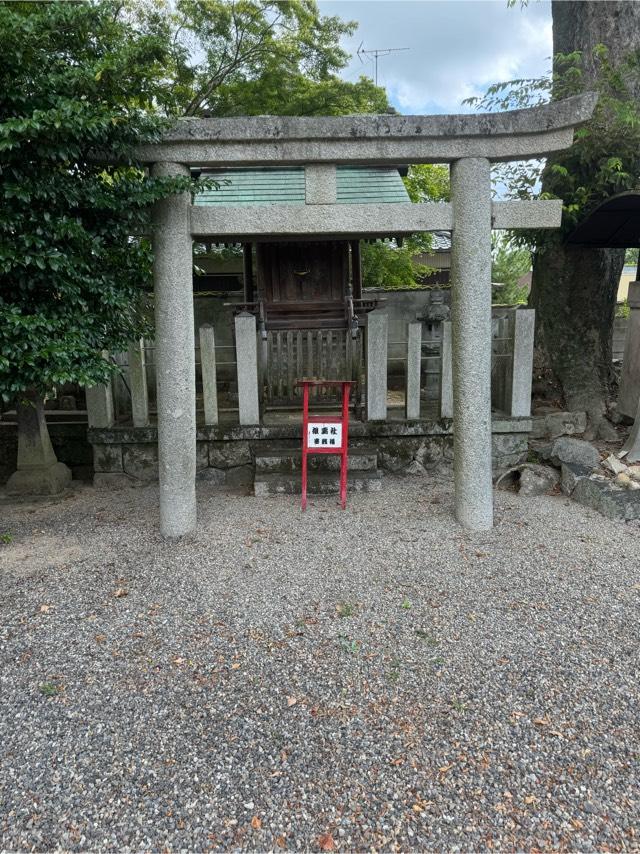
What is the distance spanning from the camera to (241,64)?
10102mm

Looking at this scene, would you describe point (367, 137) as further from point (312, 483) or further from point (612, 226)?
point (612, 226)

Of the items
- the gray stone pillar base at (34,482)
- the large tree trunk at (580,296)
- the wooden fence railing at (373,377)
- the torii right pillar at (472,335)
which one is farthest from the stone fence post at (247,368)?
the large tree trunk at (580,296)

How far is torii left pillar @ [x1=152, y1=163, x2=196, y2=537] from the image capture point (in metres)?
3.96

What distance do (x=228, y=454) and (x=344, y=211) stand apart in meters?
2.90

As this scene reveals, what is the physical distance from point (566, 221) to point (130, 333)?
204 inches

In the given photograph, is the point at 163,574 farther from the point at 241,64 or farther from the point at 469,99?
the point at 241,64

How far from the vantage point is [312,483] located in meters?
5.23

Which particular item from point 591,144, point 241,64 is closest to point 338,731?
point 591,144

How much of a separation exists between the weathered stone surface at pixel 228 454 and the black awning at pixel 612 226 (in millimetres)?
4588

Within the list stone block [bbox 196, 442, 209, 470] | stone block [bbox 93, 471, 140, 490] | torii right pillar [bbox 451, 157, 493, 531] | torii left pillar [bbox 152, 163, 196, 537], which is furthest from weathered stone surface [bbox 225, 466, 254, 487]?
torii right pillar [bbox 451, 157, 493, 531]

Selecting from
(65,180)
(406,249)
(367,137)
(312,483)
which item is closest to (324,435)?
(312,483)

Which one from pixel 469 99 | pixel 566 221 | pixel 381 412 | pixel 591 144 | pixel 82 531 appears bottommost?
pixel 82 531

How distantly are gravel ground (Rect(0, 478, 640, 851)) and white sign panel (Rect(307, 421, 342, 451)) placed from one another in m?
0.89

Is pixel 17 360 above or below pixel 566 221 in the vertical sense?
below
